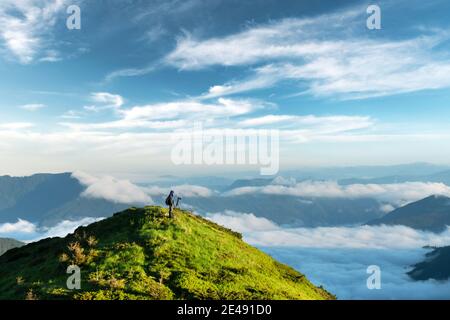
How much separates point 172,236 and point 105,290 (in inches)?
467

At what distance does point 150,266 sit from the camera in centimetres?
3225

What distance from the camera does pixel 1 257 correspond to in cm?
4884

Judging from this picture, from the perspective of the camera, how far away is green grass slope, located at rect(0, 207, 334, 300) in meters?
28.3

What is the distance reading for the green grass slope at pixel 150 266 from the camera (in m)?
28.3
